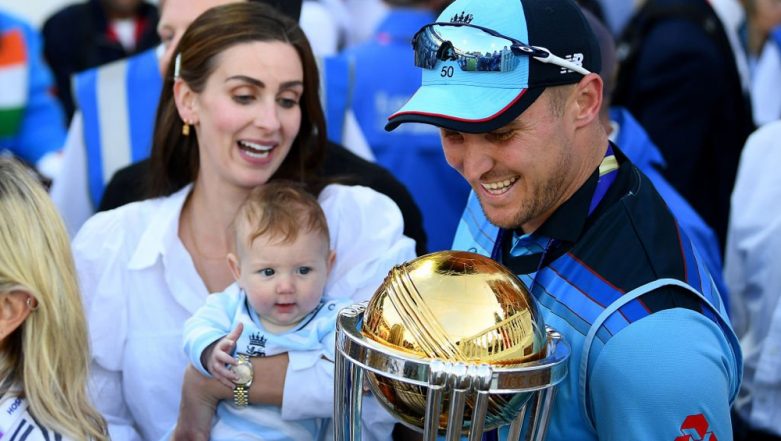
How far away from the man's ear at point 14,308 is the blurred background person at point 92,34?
14.7 ft

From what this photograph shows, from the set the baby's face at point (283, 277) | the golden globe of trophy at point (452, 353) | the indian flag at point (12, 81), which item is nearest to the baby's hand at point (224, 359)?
the baby's face at point (283, 277)

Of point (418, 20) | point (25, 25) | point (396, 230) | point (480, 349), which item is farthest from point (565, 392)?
point (25, 25)

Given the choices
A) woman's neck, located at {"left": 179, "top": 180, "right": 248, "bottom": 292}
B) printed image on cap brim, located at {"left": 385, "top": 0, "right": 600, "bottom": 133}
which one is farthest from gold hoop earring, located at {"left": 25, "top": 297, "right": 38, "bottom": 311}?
printed image on cap brim, located at {"left": 385, "top": 0, "right": 600, "bottom": 133}

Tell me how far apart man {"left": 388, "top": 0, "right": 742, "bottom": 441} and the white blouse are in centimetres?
84

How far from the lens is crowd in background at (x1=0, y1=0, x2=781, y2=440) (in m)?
3.48

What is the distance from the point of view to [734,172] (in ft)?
16.4

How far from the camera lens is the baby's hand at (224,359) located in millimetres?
2637

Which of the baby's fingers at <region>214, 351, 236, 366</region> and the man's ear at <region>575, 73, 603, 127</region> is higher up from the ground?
the man's ear at <region>575, 73, 603, 127</region>

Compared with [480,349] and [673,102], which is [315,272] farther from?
[673,102]

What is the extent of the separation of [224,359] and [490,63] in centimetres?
105

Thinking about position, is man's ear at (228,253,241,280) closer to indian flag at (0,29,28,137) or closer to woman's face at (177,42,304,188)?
woman's face at (177,42,304,188)

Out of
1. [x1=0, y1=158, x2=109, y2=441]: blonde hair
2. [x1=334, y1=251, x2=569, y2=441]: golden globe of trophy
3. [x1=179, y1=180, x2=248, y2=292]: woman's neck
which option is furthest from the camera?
[x1=179, y1=180, x2=248, y2=292]: woman's neck

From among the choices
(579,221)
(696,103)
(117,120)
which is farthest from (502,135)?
(696,103)

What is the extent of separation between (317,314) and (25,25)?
3737 mm
